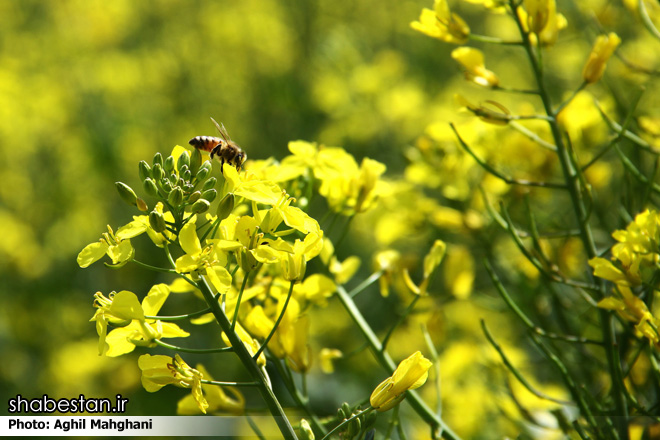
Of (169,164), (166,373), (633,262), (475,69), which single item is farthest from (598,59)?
(166,373)

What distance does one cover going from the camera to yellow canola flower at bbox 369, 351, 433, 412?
860 mm

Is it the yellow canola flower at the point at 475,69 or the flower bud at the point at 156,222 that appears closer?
the flower bud at the point at 156,222

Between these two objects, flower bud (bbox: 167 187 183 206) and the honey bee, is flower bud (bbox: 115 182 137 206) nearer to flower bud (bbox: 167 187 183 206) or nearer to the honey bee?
flower bud (bbox: 167 187 183 206)

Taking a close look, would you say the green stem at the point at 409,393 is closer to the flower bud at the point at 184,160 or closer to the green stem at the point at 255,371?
the green stem at the point at 255,371

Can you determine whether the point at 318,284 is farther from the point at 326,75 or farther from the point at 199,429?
the point at 326,75

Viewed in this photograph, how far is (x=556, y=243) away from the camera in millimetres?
1947

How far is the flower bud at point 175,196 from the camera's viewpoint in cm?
87

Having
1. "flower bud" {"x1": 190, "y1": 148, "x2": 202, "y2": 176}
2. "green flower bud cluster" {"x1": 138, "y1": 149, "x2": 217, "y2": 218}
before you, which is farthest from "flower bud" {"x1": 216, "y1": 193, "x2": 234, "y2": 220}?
"flower bud" {"x1": 190, "y1": 148, "x2": 202, "y2": 176}

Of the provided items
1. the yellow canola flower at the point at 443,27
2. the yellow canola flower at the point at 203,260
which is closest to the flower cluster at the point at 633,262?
the yellow canola flower at the point at 443,27

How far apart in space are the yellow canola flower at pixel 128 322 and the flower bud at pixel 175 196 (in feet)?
0.39

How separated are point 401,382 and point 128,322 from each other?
1.26ft

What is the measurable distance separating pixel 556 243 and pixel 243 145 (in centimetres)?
246

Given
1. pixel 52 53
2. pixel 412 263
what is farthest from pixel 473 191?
pixel 52 53

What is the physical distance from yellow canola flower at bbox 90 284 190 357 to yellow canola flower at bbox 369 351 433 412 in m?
0.30
